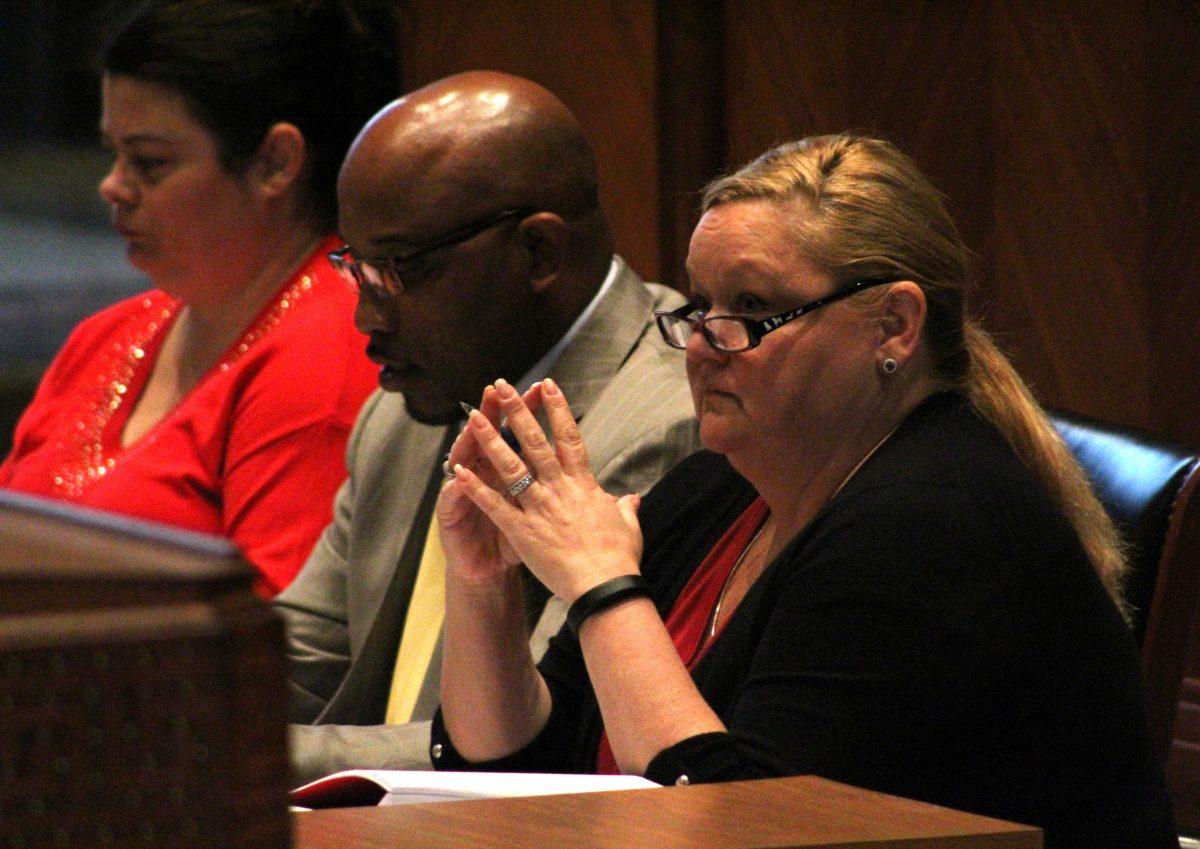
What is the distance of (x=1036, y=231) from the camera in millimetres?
2393

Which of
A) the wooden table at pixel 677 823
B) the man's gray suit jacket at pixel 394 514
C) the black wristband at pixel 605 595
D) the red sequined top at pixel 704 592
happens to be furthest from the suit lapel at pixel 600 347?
the wooden table at pixel 677 823

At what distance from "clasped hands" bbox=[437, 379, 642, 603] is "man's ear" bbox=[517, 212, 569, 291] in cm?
46

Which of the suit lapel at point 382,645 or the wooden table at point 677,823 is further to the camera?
the suit lapel at point 382,645

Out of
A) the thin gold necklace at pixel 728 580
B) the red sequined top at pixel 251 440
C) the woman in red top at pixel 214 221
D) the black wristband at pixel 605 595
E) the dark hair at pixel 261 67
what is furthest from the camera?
the dark hair at pixel 261 67

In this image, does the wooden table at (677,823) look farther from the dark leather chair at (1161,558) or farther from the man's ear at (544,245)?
the man's ear at (544,245)

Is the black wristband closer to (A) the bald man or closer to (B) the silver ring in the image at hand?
(B) the silver ring

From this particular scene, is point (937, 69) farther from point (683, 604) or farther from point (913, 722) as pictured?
point (913, 722)

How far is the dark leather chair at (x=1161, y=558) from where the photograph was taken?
1.56 metres

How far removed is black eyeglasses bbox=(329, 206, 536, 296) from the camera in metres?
2.04

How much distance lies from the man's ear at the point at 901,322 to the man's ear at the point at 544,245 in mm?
593

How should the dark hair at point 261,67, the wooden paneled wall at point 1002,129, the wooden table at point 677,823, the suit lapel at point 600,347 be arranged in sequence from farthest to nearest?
the dark hair at point 261,67 < the wooden paneled wall at point 1002,129 < the suit lapel at point 600,347 < the wooden table at point 677,823

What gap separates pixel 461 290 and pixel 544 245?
107mm

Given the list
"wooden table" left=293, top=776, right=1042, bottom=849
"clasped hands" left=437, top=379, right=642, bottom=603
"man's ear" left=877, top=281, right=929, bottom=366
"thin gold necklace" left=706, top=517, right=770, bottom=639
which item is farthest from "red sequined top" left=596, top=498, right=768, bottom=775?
"wooden table" left=293, top=776, right=1042, bottom=849

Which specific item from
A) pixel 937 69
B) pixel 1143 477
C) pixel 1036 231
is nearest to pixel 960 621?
pixel 1143 477
